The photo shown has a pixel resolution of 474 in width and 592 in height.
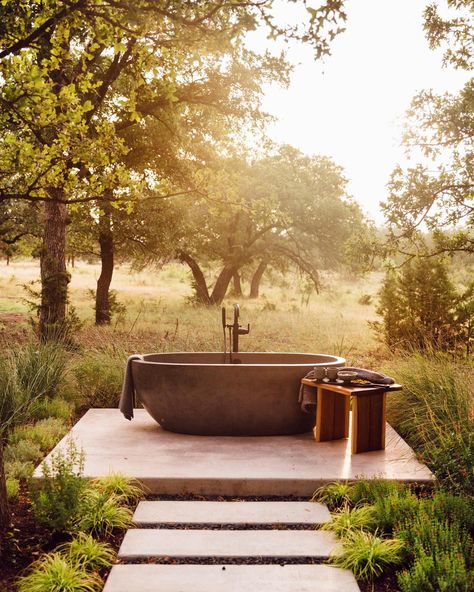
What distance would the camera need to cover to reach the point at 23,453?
4.89 meters

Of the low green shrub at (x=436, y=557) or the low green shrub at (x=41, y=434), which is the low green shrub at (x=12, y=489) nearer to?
the low green shrub at (x=41, y=434)

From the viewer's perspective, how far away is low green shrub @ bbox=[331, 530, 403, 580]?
3.11 meters

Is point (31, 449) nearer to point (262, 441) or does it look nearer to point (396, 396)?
point (262, 441)

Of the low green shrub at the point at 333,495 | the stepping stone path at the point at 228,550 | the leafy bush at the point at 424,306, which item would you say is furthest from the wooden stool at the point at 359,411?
the leafy bush at the point at 424,306

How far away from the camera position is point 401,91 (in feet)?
33.4

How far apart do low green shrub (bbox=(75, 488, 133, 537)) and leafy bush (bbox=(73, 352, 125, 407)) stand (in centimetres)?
308

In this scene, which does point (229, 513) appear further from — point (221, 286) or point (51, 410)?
point (221, 286)

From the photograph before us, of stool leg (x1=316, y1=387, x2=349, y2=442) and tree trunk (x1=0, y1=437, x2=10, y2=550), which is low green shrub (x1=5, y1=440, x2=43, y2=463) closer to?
tree trunk (x1=0, y1=437, x2=10, y2=550)

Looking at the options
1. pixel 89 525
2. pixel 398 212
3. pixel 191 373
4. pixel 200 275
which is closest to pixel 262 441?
pixel 191 373

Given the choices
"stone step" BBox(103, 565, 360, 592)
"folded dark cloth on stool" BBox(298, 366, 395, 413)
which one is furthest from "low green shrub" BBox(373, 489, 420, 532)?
"folded dark cloth on stool" BBox(298, 366, 395, 413)

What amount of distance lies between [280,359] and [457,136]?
5037 millimetres

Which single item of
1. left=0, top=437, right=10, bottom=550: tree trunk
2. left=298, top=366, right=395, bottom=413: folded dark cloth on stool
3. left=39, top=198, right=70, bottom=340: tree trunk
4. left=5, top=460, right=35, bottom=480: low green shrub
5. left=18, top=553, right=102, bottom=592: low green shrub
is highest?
left=39, top=198, right=70, bottom=340: tree trunk

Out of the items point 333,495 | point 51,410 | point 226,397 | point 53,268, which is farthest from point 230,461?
point 53,268

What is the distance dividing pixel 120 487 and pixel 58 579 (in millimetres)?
1249
